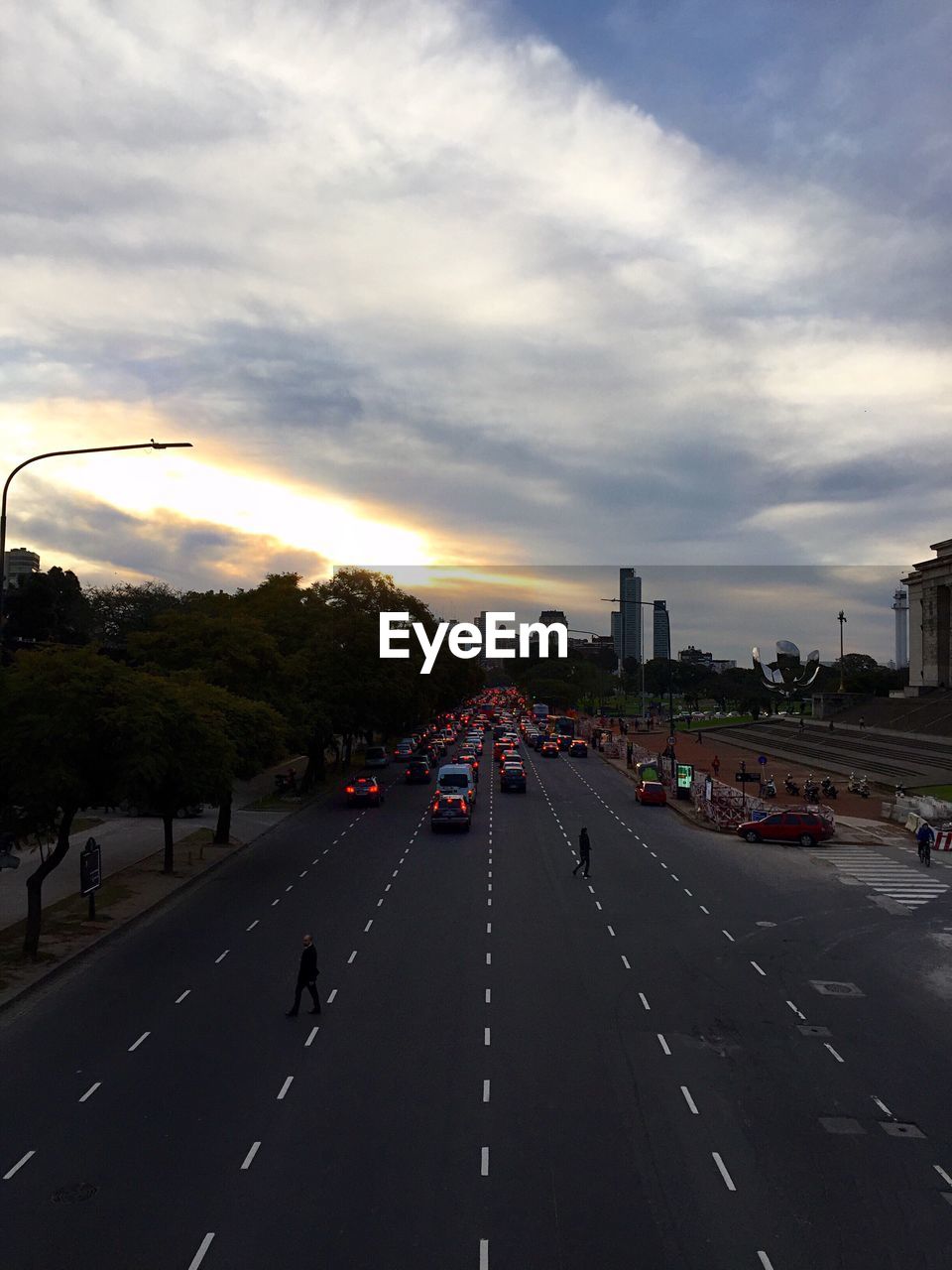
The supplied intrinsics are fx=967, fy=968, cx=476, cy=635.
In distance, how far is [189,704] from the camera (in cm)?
2472

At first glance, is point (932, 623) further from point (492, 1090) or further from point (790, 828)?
point (492, 1090)

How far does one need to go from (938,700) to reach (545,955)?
7894cm

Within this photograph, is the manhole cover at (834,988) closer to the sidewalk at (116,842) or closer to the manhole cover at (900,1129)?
the manhole cover at (900,1129)

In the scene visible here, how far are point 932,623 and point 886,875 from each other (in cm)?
8028

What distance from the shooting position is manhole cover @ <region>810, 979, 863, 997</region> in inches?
703

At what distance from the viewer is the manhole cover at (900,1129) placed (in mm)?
12086

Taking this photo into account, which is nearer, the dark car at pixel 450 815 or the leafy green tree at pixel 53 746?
the leafy green tree at pixel 53 746

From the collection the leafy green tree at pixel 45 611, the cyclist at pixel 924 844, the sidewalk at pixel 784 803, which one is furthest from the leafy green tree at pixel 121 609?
the cyclist at pixel 924 844

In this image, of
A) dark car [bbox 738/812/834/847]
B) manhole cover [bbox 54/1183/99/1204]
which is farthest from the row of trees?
dark car [bbox 738/812/834/847]

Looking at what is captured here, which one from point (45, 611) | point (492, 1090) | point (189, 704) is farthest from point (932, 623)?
point (492, 1090)

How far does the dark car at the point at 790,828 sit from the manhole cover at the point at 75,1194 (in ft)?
95.4

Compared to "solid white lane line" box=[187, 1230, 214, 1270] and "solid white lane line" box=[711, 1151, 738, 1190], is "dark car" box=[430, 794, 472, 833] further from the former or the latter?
"solid white lane line" box=[187, 1230, 214, 1270]

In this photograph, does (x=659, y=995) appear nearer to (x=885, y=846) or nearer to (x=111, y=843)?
(x=885, y=846)

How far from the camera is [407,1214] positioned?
10000 mm
